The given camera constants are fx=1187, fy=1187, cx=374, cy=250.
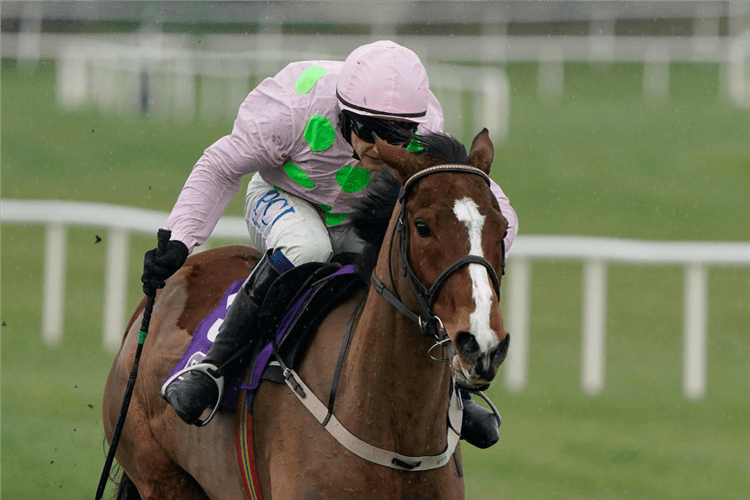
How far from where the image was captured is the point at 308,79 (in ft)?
11.9

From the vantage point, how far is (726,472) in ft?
22.3

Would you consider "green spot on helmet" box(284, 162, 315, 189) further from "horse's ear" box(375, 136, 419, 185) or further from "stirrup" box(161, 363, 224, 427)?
"horse's ear" box(375, 136, 419, 185)

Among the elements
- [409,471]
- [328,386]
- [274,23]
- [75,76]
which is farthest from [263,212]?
[274,23]

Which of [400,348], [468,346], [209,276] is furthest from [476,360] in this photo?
[209,276]

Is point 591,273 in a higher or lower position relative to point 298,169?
lower

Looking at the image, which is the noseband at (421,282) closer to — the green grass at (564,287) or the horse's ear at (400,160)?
the horse's ear at (400,160)

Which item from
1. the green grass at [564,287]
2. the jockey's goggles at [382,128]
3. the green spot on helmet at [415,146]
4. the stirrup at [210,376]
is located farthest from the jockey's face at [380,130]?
the green grass at [564,287]

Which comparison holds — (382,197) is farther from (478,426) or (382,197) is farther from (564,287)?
(564,287)

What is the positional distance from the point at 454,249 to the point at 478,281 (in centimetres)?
11

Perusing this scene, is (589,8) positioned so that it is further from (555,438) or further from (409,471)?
(409,471)

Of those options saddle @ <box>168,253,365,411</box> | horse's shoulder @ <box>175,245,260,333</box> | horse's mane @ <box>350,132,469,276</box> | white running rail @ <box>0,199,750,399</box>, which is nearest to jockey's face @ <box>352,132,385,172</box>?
horse's mane @ <box>350,132,469,276</box>

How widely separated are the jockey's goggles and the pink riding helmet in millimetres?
24

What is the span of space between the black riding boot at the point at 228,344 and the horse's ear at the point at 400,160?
73 centimetres

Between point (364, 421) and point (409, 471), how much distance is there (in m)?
0.17
